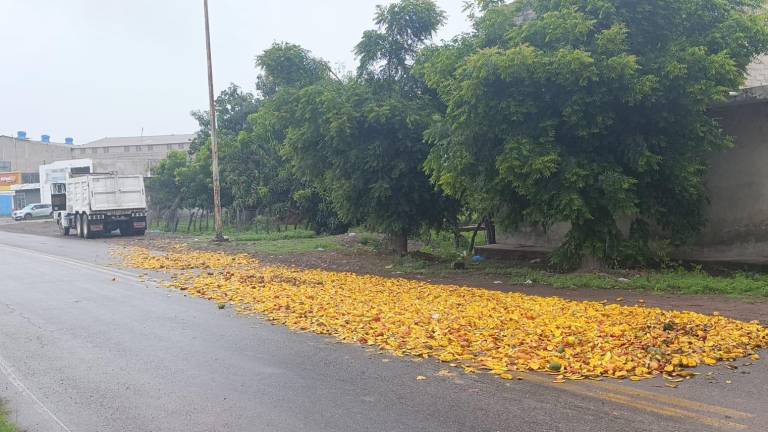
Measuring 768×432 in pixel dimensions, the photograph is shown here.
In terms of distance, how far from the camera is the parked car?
59.5 m

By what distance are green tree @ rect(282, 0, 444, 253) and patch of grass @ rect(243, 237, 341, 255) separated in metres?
3.87

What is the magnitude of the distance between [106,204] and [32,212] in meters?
34.6

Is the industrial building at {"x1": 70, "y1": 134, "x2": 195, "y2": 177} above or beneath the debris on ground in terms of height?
above

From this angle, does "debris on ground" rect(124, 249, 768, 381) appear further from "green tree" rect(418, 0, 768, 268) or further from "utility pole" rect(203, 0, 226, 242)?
"utility pole" rect(203, 0, 226, 242)

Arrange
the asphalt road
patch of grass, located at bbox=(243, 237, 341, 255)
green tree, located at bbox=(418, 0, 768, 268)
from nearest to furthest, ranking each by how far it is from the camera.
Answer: the asphalt road, green tree, located at bbox=(418, 0, 768, 268), patch of grass, located at bbox=(243, 237, 341, 255)

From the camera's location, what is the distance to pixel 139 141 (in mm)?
102375

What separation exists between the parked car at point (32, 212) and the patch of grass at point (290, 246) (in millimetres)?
44614

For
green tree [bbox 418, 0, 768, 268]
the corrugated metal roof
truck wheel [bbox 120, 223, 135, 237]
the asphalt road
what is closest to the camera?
the asphalt road

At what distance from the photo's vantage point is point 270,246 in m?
23.1

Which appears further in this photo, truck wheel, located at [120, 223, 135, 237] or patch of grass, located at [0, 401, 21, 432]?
truck wheel, located at [120, 223, 135, 237]

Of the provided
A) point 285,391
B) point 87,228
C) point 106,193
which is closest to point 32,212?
point 87,228

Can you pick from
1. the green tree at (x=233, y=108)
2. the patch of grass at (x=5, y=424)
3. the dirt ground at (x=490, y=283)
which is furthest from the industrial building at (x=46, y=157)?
the patch of grass at (x=5, y=424)

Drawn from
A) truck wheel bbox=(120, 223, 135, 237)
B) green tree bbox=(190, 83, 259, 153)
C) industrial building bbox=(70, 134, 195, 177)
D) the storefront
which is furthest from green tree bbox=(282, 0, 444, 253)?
industrial building bbox=(70, 134, 195, 177)

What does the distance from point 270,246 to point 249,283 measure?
981 centimetres
